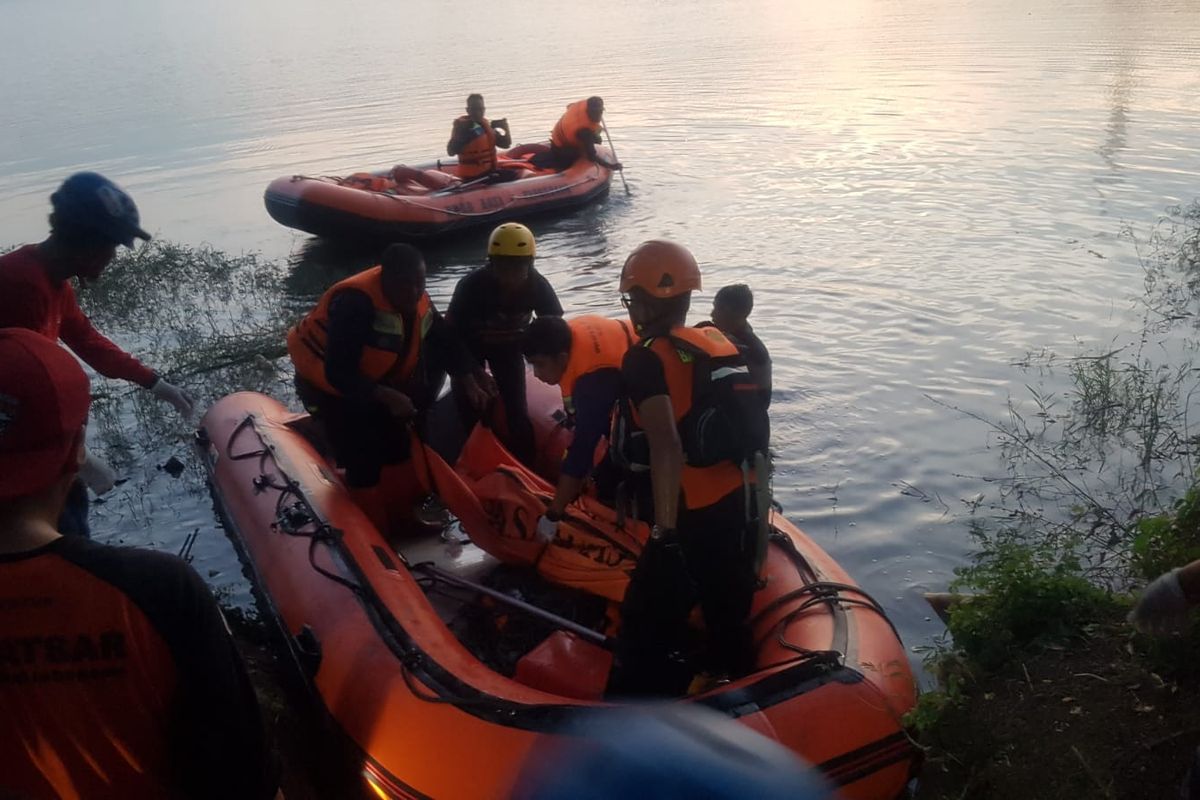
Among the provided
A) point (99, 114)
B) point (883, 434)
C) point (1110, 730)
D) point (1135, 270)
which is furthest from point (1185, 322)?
point (99, 114)

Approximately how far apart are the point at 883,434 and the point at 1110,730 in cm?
344

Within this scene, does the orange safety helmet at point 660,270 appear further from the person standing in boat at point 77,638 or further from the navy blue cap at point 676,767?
the navy blue cap at point 676,767

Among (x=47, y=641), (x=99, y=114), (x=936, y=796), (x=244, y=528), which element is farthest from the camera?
(x=99, y=114)

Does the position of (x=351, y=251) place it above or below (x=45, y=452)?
below

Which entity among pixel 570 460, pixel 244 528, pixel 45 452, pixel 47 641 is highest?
pixel 45 452

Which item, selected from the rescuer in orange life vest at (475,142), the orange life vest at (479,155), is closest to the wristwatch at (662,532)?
the rescuer in orange life vest at (475,142)

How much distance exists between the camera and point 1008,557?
10.3 ft

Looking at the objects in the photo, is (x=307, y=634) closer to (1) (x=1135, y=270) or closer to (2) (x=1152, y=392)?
(2) (x=1152, y=392)

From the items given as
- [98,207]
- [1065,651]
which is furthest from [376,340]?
[1065,651]

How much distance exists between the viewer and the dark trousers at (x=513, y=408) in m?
4.88

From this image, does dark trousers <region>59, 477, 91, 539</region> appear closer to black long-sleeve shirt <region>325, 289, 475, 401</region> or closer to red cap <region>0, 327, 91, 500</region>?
black long-sleeve shirt <region>325, 289, 475, 401</region>

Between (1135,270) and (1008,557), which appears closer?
(1008,557)

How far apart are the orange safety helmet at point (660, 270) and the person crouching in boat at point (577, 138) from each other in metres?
8.94

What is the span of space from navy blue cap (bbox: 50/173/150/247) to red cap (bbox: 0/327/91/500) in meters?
1.57
